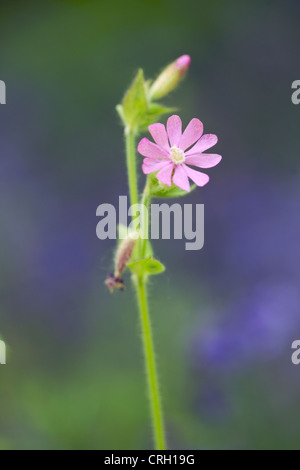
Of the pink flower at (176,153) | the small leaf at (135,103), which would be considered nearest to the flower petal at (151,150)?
the pink flower at (176,153)

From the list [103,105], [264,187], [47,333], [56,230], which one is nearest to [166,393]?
[47,333]

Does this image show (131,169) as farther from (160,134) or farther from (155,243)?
(155,243)

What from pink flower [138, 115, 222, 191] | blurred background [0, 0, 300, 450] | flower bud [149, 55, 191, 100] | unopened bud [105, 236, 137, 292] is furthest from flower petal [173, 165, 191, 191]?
blurred background [0, 0, 300, 450]

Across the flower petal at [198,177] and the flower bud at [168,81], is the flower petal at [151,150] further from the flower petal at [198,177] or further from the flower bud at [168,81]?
the flower bud at [168,81]

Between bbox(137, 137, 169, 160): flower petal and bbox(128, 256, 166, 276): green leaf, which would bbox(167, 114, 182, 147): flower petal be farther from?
bbox(128, 256, 166, 276): green leaf

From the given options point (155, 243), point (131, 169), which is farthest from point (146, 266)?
point (155, 243)
